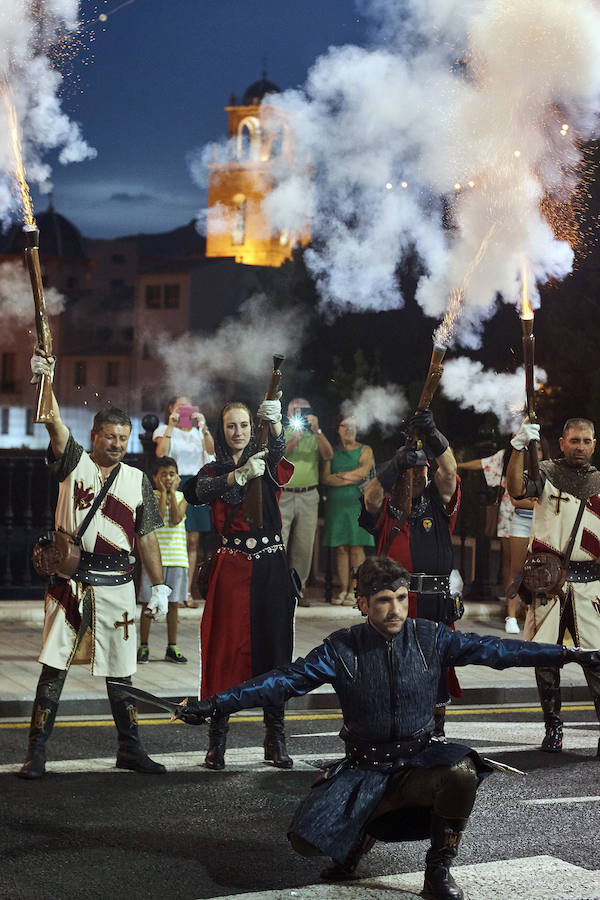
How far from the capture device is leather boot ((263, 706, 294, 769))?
7332 millimetres

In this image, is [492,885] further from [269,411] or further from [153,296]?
[153,296]

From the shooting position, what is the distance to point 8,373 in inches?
2544

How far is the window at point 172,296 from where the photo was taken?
67.0 meters

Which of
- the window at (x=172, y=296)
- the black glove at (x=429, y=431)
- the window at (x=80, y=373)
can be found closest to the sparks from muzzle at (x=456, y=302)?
the black glove at (x=429, y=431)

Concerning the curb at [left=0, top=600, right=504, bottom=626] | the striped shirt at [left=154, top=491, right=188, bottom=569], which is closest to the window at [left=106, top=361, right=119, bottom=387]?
the curb at [left=0, top=600, right=504, bottom=626]

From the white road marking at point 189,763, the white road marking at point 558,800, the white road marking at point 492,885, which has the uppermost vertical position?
the white road marking at point 189,763

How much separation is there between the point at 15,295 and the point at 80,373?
1645 centimetres

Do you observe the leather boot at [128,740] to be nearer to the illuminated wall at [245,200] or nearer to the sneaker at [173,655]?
the sneaker at [173,655]

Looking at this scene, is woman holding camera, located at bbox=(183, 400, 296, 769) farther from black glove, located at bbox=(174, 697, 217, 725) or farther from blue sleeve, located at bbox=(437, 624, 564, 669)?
black glove, located at bbox=(174, 697, 217, 725)

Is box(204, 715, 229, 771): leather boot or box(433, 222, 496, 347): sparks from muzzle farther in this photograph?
box(433, 222, 496, 347): sparks from muzzle

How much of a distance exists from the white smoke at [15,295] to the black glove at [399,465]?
32.4 m

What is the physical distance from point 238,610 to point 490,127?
544 centimetres

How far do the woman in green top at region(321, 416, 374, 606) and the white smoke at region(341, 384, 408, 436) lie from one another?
51.5ft

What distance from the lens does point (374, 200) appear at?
15844 mm
